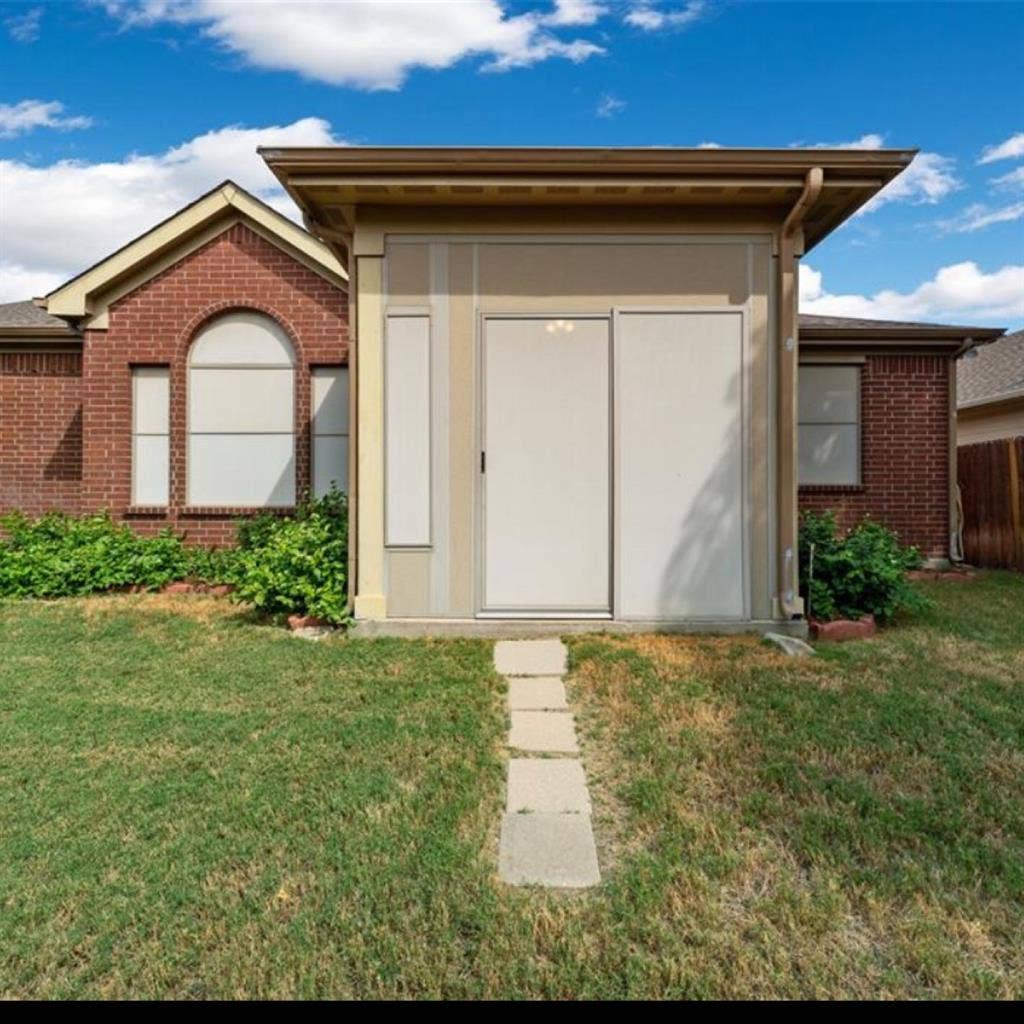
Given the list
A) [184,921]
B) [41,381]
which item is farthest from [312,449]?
[184,921]

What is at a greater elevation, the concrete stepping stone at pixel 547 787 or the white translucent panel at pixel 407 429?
the white translucent panel at pixel 407 429

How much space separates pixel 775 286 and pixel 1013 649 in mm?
3247

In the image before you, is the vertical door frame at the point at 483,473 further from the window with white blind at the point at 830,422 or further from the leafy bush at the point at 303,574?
the window with white blind at the point at 830,422

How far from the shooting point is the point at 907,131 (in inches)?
342

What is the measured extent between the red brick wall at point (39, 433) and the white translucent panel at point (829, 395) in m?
9.72

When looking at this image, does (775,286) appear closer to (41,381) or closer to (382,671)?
(382,671)

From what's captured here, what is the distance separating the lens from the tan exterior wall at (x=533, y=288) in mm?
5152

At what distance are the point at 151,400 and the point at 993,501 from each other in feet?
37.4

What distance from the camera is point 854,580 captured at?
552 centimetres

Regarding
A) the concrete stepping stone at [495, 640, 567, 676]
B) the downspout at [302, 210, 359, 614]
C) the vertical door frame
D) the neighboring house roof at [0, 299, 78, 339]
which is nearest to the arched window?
the neighboring house roof at [0, 299, 78, 339]

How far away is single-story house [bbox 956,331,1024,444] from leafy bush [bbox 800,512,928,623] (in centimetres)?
664

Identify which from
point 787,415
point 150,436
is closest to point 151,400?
point 150,436

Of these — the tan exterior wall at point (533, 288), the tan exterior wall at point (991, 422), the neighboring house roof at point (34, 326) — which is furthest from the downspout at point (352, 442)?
the tan exterior wall at point (991, 422)

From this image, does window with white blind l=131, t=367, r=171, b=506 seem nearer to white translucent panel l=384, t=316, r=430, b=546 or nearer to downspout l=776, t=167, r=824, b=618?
white translucent panel l=384, t=316, r=430, b=546
